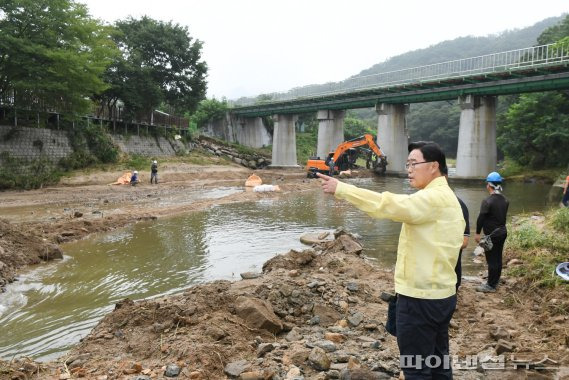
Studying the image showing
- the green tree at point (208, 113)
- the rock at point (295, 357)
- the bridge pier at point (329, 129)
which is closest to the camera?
the rock at point (295, 357)

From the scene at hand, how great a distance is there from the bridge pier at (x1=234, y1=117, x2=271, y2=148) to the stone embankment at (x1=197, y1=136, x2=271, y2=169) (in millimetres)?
11473

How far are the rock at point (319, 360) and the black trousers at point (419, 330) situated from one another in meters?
1.20

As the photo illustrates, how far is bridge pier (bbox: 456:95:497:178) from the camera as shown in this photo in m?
Result: 35.6

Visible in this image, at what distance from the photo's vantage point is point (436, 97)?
39.2 m

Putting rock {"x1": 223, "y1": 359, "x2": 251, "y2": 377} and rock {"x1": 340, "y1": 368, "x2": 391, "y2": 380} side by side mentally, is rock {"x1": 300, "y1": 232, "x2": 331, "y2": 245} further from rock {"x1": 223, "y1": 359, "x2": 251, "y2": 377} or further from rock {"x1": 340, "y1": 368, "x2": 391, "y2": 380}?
rock {"x1": 340, "y1": 368, "x2": 391, "y2": 380}

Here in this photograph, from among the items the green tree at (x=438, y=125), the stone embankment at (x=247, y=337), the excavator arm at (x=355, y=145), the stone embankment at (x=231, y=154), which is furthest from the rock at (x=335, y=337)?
the green tree at (x=438, y=125)

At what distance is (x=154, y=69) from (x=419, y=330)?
138 ft

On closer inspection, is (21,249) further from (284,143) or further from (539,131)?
(284,143)

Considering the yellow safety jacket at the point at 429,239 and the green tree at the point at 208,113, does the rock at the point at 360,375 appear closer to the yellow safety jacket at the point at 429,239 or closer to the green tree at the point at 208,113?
the yellow safety jacket at the point at 429,239

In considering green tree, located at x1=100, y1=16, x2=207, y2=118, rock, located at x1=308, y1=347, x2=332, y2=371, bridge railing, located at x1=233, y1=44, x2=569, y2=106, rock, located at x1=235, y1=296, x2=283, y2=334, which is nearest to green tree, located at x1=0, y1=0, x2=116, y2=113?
green tree, located at x1=100, y1=16, x2=207, y2=118

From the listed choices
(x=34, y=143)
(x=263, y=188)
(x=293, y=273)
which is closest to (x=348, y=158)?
(x=263, y=188)

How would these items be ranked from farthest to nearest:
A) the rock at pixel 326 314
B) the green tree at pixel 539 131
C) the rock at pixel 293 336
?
the green tree at pixel 539 131 < the rock at pixel 326 314 < the rock at pixel 293 336

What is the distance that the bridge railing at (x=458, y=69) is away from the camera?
30.7 metres

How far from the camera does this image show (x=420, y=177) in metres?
3.13
